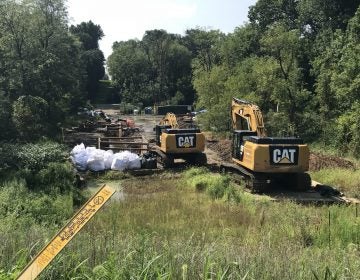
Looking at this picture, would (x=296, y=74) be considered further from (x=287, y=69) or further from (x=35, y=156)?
(x=35, y=156)

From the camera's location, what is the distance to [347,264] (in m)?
5.01

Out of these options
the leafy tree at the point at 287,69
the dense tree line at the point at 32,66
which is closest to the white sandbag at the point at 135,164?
the dense tree line at the point at 32,66

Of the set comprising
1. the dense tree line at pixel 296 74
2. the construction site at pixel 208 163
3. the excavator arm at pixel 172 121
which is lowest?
the construction site at pixel 208 163

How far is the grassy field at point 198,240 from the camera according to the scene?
4.59 meters

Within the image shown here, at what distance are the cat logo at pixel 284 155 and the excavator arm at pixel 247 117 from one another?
2.10 meters

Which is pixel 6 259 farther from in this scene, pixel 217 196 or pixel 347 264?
pixel 217 196

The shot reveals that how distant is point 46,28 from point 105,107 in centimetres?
5079

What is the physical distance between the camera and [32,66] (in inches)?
1240

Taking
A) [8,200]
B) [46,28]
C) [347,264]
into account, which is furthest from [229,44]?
[347,264]

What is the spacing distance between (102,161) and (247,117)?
6.11 m

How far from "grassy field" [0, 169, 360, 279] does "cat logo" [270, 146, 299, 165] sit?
162 cm

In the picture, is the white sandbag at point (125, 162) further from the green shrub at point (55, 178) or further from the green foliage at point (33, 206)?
the green foliage at point (33, 206)

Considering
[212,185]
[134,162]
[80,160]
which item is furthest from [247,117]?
[80,160]

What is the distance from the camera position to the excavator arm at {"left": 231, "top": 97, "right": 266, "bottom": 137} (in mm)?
17516
